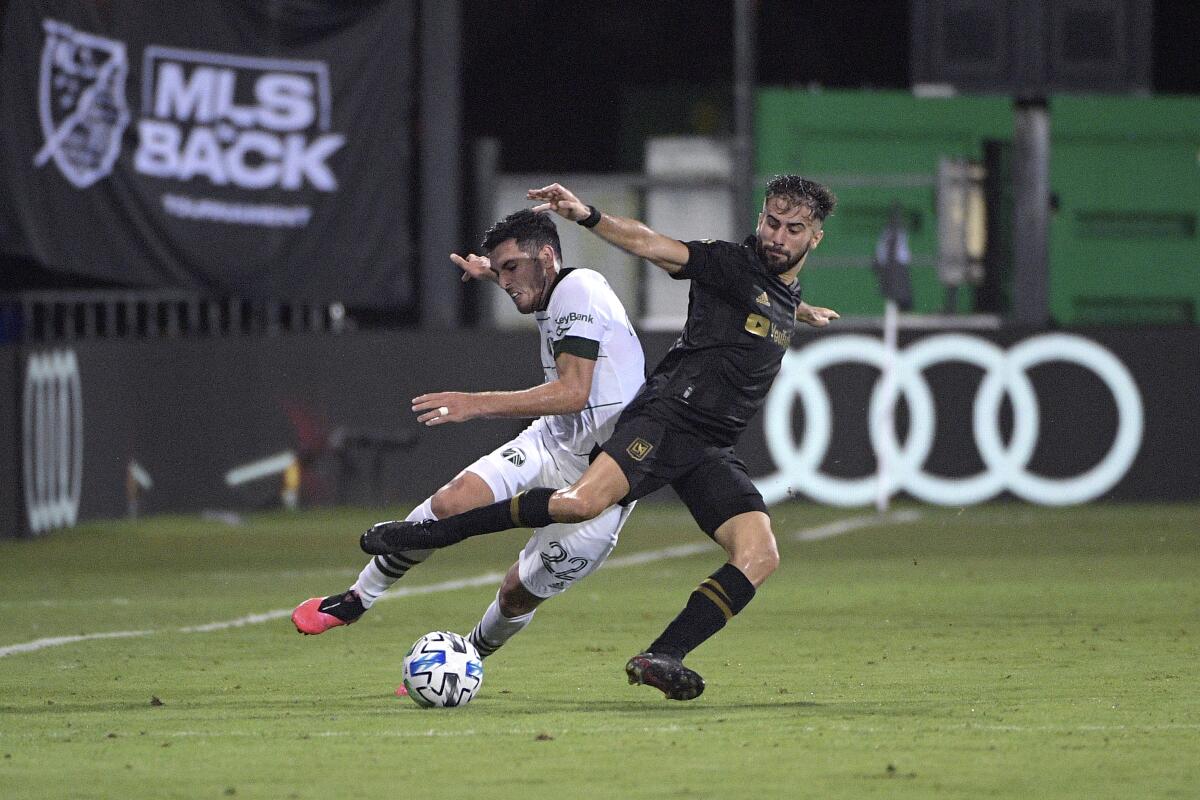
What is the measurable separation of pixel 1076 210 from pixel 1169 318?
1.40m

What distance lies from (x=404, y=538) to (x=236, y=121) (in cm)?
1200

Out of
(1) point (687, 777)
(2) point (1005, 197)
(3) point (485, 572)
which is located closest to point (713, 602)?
(1) point (687, 777)

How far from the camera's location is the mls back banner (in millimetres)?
17656

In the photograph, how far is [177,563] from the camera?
1559cm

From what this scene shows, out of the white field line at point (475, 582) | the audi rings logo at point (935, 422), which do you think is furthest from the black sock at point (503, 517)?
the audi rings logo at point (935, 422)

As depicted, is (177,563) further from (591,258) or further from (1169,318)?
(1169,318)

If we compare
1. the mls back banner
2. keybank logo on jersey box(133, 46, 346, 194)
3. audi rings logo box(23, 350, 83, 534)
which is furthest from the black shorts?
keybank logo on jersey box(133, 46, 346, 194)

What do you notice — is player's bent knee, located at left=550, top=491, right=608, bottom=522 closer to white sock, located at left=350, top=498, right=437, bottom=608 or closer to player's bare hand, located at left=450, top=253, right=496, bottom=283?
white sock, located at left=350, top=498, right=437, bottom=608

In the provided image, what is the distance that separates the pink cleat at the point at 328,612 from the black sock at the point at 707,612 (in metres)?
1.24

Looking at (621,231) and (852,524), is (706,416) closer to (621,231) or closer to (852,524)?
(621,231)

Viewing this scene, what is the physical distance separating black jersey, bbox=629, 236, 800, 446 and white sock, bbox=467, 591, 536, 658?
0.94 m

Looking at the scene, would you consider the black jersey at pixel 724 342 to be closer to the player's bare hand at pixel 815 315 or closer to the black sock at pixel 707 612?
the player's bare hand at pixel 815 315

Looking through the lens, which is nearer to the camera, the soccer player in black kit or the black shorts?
the soccer player in black kit

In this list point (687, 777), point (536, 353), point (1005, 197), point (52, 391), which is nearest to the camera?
point (687, 777)
